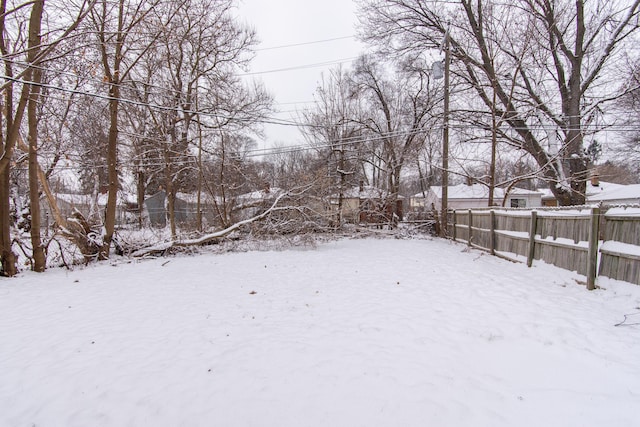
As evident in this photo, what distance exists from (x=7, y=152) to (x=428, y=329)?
929 centimetres

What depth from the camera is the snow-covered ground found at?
2262 mm

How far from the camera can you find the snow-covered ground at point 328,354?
2.26m

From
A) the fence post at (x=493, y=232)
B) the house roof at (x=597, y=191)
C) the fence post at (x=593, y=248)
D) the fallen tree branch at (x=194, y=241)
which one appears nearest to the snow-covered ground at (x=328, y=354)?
the fence post at (x=593, y=248)

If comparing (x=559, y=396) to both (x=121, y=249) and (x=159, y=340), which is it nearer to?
(x=159, y=340)

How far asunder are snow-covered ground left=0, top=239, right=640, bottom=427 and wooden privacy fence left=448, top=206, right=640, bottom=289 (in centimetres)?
29

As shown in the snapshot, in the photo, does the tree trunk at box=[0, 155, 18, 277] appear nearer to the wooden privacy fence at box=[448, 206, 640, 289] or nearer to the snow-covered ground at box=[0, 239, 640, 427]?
the snow-covered ground at box=[0, 239, 640, 427]

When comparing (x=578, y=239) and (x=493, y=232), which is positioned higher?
(x=578, y=239)

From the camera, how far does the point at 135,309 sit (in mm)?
4645

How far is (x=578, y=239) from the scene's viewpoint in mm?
5086

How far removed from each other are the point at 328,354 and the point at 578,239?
4680 millimetres

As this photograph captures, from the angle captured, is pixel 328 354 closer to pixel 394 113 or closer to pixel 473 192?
pixel 394 113

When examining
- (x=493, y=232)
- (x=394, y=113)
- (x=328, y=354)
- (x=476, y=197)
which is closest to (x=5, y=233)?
(x=328, y=354)

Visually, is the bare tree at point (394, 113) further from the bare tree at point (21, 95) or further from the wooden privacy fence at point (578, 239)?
the bare tree at point (21, 95)

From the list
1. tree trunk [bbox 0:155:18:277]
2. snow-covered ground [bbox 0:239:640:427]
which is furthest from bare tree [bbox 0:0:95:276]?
snow-covered ground [bbox 0:239:640:427]
